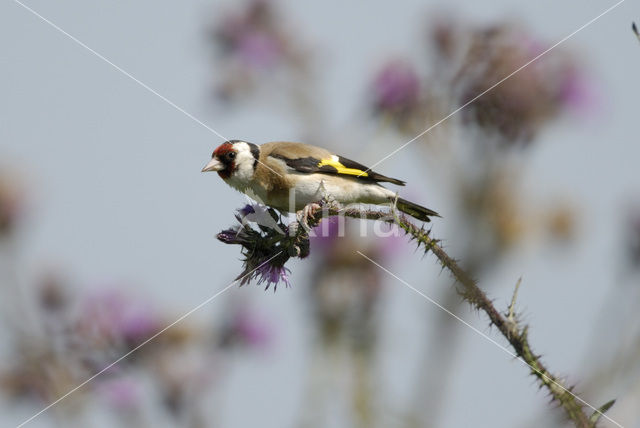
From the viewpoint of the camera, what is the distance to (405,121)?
450 centimetres

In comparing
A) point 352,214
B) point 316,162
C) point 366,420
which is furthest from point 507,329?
point 316,162

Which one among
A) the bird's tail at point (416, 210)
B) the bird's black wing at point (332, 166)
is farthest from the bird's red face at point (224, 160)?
the bird's tail at point (416, 210)

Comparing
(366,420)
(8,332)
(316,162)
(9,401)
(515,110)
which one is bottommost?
(9,401)

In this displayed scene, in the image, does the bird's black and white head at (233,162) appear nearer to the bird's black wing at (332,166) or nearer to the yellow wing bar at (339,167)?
the bird's black wing at (332,166)

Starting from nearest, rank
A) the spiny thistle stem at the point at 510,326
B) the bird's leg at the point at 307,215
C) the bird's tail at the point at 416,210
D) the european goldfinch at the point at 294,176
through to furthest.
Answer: the spiny thistle stem at the point at 510,326 < the bird's leg at the point at 307,215 < the bird's tail at the point at 416,210 < the european goldfinch at the point at 294,176

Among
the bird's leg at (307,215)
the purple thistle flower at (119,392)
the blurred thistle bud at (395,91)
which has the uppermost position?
the blurred thistle bud at (395,91)

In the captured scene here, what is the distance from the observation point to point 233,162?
4219 mm

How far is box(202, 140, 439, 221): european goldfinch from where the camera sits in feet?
13.6

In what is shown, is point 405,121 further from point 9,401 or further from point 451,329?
point 9,401

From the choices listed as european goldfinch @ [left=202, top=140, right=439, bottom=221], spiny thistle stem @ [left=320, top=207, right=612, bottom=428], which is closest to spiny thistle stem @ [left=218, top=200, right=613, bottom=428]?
spiny thistle stem @ [left=320, top=207, right=612, bottom=428]

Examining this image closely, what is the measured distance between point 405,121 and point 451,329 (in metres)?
1.34

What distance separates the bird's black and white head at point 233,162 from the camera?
13.8 ft

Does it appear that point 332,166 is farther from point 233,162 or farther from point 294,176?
point 233,162

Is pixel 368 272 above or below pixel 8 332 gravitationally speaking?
above
